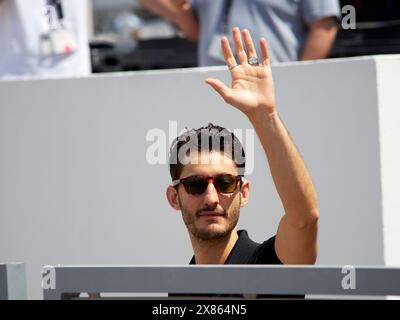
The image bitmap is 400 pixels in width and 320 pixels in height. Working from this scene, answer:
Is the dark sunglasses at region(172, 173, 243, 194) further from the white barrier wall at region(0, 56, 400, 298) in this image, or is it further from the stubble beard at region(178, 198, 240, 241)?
the white barrier wall at region(0, 56, 400, 298)

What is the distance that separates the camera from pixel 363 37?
5.13 meters

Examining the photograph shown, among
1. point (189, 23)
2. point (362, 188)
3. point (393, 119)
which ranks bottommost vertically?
point (362, 188)

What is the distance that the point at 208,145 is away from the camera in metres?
2.75

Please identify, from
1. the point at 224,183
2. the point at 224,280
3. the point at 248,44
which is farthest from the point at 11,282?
the point at 248,44

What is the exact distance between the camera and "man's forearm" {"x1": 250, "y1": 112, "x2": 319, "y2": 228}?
2518mm

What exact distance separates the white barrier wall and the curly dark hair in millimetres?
256

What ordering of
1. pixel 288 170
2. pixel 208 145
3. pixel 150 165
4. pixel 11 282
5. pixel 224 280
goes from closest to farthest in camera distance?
pixel 224 280 → pixel 11 282 → pixel 288 170 → pixel 208 145 → pixel 150 165

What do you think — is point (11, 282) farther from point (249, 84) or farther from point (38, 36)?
point (38, 36)

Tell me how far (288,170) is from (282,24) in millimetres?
1613
